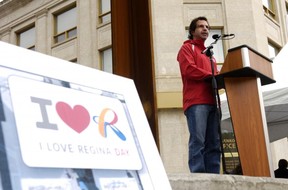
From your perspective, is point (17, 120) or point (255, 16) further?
point (255, 16)

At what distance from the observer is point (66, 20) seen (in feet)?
53.8

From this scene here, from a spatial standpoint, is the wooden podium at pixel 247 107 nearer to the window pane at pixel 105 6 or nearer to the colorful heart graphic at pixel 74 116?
the colorful heart graphic at pixel 74 116

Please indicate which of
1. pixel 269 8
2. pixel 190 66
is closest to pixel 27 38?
pixel 269 8

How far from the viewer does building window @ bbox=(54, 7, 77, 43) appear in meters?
16.0

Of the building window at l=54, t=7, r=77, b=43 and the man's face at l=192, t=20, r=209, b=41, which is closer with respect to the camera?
the man's face at l=192, t=20, r=209, b=41

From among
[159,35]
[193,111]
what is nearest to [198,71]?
[193,111]

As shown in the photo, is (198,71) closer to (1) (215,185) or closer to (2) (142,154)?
(1) (215,185)

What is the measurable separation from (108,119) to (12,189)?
0.94 feet

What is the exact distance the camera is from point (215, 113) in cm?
301

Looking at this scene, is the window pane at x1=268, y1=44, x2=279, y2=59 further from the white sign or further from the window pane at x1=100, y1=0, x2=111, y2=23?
the white sign

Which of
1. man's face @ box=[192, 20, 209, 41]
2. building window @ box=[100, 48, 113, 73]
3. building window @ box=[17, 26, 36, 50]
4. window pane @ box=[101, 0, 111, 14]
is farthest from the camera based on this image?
building window @ box=[17, 26, 36, 50]

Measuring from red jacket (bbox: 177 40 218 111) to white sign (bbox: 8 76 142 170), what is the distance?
2.04 meters

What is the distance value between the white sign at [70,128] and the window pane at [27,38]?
17.4 meters

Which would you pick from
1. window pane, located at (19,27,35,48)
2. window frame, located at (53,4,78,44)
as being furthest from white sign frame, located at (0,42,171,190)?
window pane, located at (19,27,35,48)
